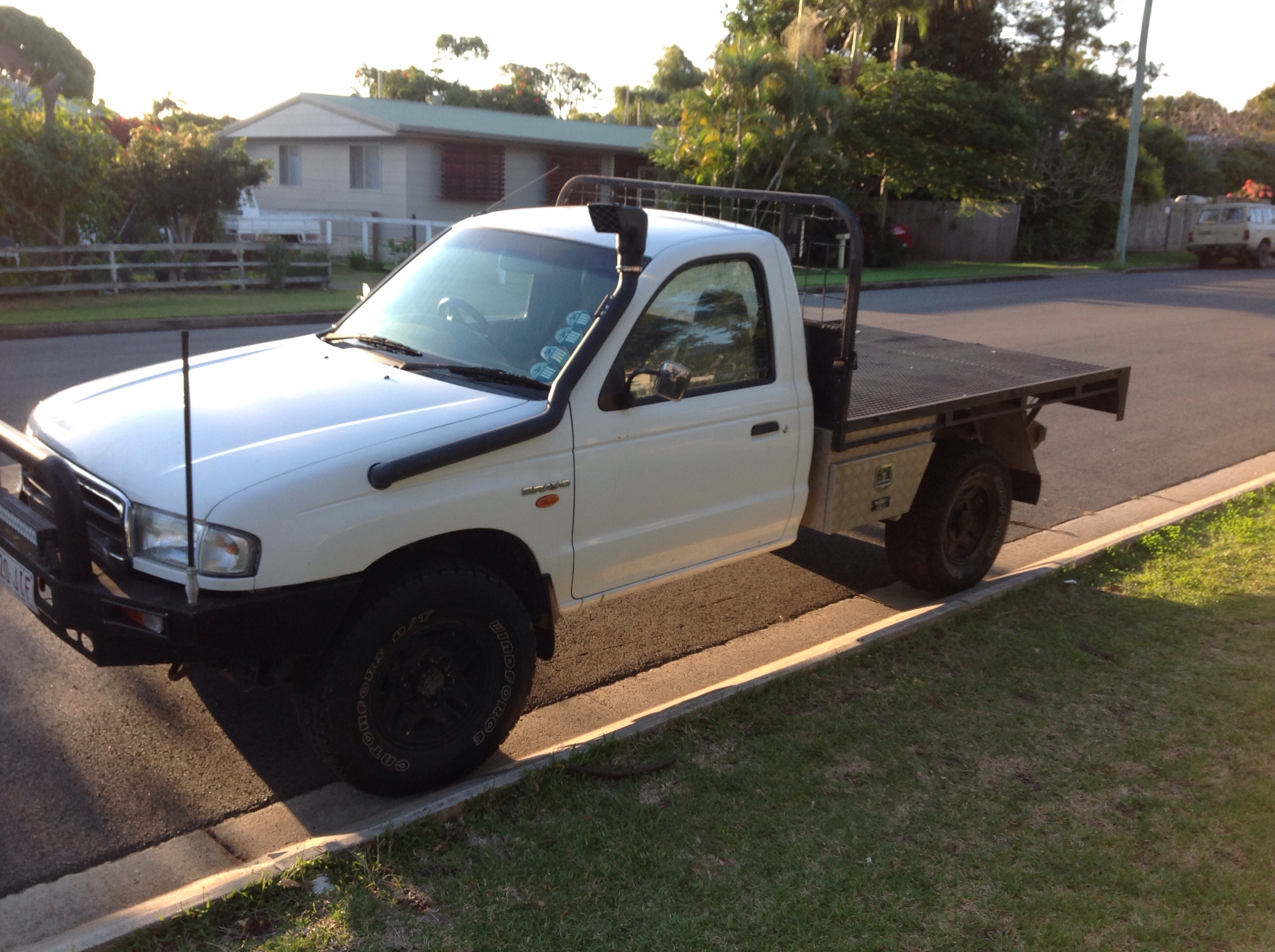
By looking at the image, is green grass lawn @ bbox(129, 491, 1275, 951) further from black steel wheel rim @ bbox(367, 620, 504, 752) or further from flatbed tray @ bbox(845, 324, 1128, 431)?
flatbed tray @ bbox(845, 324, 1128, 431)

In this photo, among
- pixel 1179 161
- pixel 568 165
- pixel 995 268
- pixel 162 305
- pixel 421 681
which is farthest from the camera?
pixel 1179 161

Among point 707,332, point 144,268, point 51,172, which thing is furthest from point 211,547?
point 144,268

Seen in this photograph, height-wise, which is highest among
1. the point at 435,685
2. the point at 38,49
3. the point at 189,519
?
the point at 38,49

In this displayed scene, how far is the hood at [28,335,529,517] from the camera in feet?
11.7

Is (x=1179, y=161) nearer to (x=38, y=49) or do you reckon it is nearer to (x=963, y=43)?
(x=963, y=43)

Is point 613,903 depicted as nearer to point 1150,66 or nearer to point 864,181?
point 864,181

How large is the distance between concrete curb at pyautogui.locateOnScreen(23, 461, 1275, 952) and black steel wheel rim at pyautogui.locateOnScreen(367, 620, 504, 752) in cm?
22

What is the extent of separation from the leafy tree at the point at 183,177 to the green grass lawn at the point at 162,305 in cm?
311

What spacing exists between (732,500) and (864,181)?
97.1ft

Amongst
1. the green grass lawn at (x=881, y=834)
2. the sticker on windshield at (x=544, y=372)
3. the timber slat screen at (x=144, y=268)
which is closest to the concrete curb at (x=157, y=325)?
the timber slat screen at (x=144, y=268)

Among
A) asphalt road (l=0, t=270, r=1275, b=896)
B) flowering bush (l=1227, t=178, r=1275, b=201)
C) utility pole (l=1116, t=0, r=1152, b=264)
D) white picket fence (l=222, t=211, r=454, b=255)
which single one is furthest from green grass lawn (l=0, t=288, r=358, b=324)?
flowering bush (l=1227, t=178, r=1275, b=201)

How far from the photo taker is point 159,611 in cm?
338

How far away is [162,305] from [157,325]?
245 centimetres

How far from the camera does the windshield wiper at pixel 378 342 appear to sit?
4.60m
